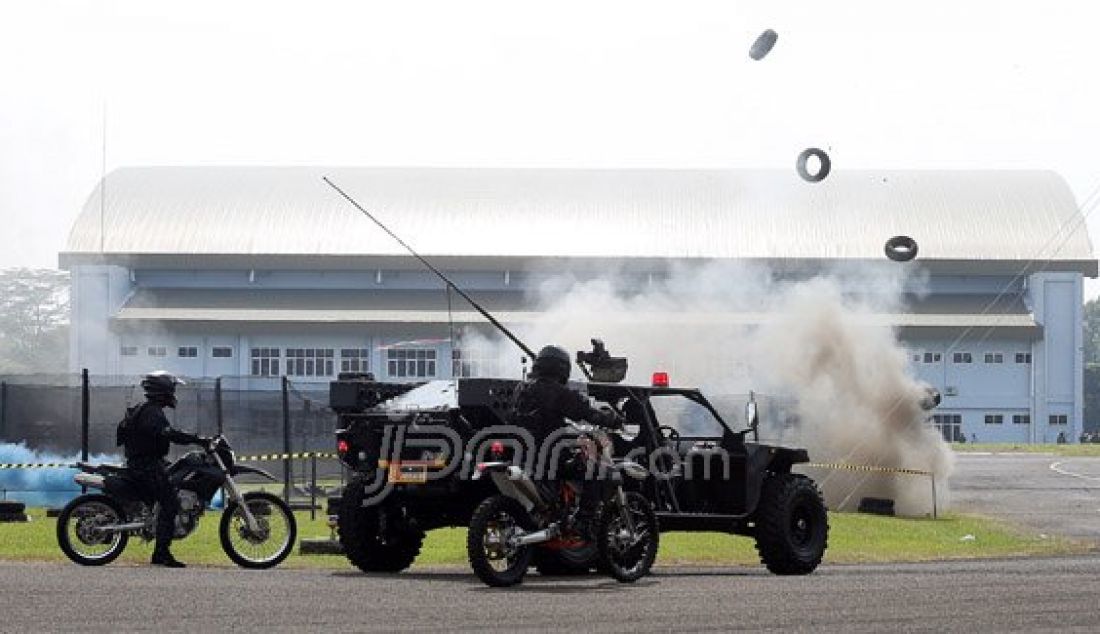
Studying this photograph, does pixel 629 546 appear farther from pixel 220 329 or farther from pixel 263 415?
pixel 220 329

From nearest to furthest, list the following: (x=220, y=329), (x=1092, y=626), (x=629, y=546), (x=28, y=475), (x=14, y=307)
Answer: (x=1092, y=626) < (x=629, y=546) < (x=28, y=475) < (x=220, y=329) < (x=14, y=307)

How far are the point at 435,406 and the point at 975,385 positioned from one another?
264 feet

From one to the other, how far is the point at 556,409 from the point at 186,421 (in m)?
18.7

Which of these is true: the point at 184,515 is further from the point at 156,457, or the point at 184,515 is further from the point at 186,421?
the point at 186,421

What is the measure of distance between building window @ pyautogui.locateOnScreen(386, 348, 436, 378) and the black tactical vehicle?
69.0m

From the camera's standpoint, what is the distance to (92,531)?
19094 millimetres

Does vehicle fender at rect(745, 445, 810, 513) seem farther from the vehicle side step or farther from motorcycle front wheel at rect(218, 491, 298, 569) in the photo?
motorcycle front wheel at rect(218, 491, 298, 569)

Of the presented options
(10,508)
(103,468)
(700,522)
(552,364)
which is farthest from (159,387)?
(10,508)

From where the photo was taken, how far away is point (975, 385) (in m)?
96.1

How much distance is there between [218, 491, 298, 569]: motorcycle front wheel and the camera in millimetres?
19328

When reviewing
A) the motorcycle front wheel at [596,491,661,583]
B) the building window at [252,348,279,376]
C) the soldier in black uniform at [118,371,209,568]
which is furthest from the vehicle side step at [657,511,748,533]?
the building window at [252,348,279,376]

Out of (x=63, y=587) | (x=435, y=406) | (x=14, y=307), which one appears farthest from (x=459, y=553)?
(x=14, y=307)

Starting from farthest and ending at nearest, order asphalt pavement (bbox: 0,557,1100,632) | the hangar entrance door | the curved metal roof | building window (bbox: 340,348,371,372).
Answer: the hangar entrance door → the curved metal roof → building window (bbox: 340,348,371,372) → asphalt pavement (bbox: 0,557,1100,632)

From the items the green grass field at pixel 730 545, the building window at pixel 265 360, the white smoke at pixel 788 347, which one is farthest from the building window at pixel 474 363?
the green grass field at pixel 730 545
